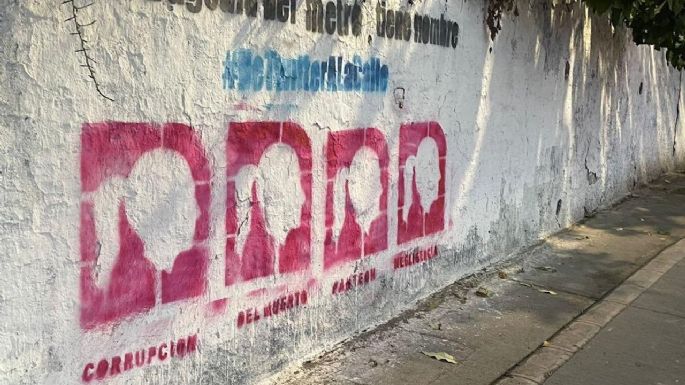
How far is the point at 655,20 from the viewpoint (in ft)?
27.1

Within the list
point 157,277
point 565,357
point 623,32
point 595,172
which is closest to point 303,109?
point 157,277

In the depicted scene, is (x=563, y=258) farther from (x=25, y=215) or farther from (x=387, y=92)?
(x=25, y=215)

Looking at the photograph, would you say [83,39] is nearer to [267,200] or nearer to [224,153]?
[224,153]

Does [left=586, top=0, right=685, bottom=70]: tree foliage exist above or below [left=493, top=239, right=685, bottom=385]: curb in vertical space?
above

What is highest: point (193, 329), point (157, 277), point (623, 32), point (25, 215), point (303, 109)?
point (623, 32)

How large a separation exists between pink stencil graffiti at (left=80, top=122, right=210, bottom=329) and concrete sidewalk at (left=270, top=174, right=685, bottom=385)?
3.54 ft

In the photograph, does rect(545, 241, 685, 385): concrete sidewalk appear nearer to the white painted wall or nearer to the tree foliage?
the white painted wall

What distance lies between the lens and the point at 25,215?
284 centimetres

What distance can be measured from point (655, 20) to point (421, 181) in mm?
4545

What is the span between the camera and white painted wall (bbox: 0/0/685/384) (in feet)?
9.37

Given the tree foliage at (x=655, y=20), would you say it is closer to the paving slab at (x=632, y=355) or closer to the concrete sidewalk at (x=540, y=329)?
the concrete sidewalk at (x=540, y=329)

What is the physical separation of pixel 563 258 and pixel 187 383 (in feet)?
15.5

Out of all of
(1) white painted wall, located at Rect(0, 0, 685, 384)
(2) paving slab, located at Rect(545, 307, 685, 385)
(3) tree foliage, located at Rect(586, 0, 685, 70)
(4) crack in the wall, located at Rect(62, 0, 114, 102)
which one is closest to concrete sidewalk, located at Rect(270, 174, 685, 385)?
(2) paving slab, located at Rect(545, 307, 685, 385)

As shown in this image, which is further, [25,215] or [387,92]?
[387,92]
